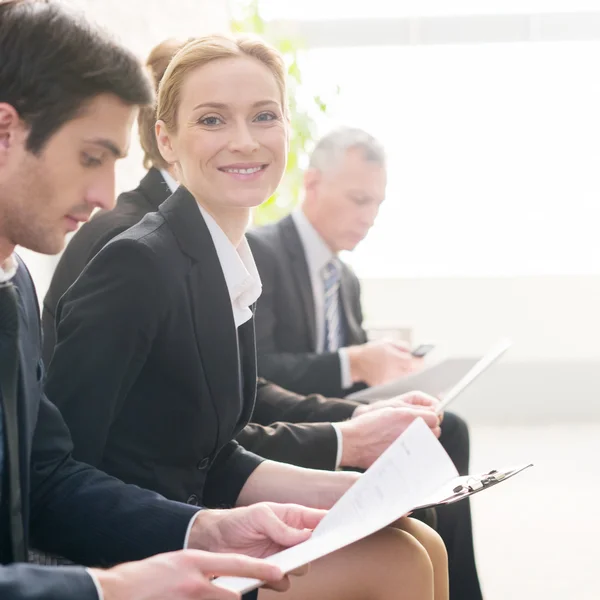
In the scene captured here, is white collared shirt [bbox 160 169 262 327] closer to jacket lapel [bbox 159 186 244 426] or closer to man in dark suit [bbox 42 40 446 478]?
jacket lapel [bbox 159 186 244 426]

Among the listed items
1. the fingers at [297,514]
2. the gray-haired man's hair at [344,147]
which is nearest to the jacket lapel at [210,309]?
the fingers at [297,514]

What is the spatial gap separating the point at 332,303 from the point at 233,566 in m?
2.06

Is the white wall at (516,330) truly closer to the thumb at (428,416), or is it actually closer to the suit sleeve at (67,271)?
the thumb at (428,416)

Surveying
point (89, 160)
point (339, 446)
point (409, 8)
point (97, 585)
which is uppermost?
point (409, 8)

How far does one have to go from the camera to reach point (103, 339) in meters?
1.50

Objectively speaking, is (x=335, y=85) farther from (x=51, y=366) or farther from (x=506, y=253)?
(x=51, y=366)

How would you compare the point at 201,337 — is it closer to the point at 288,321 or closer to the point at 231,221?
the point at 231,221

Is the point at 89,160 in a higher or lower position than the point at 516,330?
higher

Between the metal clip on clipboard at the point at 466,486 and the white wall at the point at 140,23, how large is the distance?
1.91m

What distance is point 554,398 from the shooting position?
6801mm

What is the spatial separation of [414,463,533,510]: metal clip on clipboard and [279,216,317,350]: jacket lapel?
4.66ft

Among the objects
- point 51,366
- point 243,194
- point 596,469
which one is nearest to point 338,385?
point 243,194

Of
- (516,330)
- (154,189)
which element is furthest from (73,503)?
(516,330)

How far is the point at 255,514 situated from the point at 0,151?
0.56 meters
